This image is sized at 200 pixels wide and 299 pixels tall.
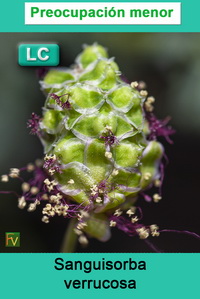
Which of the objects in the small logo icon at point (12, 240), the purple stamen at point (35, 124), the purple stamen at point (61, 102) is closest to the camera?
the purple stamen at point (61, 102)

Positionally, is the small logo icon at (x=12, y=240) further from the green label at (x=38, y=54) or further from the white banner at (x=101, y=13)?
the white banner at (x=101, y=13)

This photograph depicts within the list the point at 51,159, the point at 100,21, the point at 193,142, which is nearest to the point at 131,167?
the point at 51,159

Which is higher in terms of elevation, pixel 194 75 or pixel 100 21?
pixel 100 21

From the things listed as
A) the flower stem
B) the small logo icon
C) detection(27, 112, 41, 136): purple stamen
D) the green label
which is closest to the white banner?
the green label

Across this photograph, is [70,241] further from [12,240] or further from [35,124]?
[35,124]

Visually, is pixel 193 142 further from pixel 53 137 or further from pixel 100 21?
pixel 53 137

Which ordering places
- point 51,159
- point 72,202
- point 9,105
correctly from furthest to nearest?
point 9,105
point 72,202
point 51,159

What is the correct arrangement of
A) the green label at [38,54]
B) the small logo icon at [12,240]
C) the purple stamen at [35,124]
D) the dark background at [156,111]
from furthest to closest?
the dark background at [156,111] < the small logo icon at [12,240] < the green label at [38,54] < the purple stamen at [35,124]

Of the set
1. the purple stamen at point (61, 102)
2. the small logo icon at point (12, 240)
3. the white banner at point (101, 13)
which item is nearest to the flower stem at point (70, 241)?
the small logo icon at point (12, 240)
